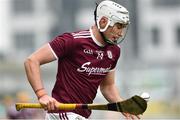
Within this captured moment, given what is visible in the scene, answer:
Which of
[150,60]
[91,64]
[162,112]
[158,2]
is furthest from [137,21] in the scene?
[91,64]

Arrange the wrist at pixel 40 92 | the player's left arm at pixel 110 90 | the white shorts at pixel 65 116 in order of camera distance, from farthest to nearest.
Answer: the player's left arm at pixel 110 90 → the white shorts at pixel 65 116 → the wrist at pixel 40 92

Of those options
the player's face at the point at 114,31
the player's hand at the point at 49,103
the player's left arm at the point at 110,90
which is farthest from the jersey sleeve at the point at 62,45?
the player's left arm at the point at 110,90

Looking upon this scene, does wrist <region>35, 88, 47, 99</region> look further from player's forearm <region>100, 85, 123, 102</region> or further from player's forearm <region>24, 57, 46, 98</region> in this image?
player's forearm <region>100, 85, 123, 102</region>

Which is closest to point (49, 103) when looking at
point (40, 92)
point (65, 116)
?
point (40, 92)

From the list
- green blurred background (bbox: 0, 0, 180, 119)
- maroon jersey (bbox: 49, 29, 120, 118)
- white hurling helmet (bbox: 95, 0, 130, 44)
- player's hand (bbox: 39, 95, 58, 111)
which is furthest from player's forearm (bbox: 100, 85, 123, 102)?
green blurred background (bbox: 0, 0, 180, 119)

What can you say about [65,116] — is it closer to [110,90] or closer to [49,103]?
[49,103]

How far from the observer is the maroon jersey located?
8.16 meters

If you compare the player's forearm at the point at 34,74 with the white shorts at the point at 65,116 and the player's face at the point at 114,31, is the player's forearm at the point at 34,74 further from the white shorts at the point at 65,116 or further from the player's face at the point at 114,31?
the player's face at the point at 114,31

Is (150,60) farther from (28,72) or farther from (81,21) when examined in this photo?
(28,72)

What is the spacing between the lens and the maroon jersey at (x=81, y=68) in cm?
816

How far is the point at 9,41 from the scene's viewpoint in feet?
272

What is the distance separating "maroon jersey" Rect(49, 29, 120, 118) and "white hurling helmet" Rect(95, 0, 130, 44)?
17cm

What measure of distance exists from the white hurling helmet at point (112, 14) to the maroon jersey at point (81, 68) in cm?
17

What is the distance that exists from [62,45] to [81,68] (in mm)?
334
